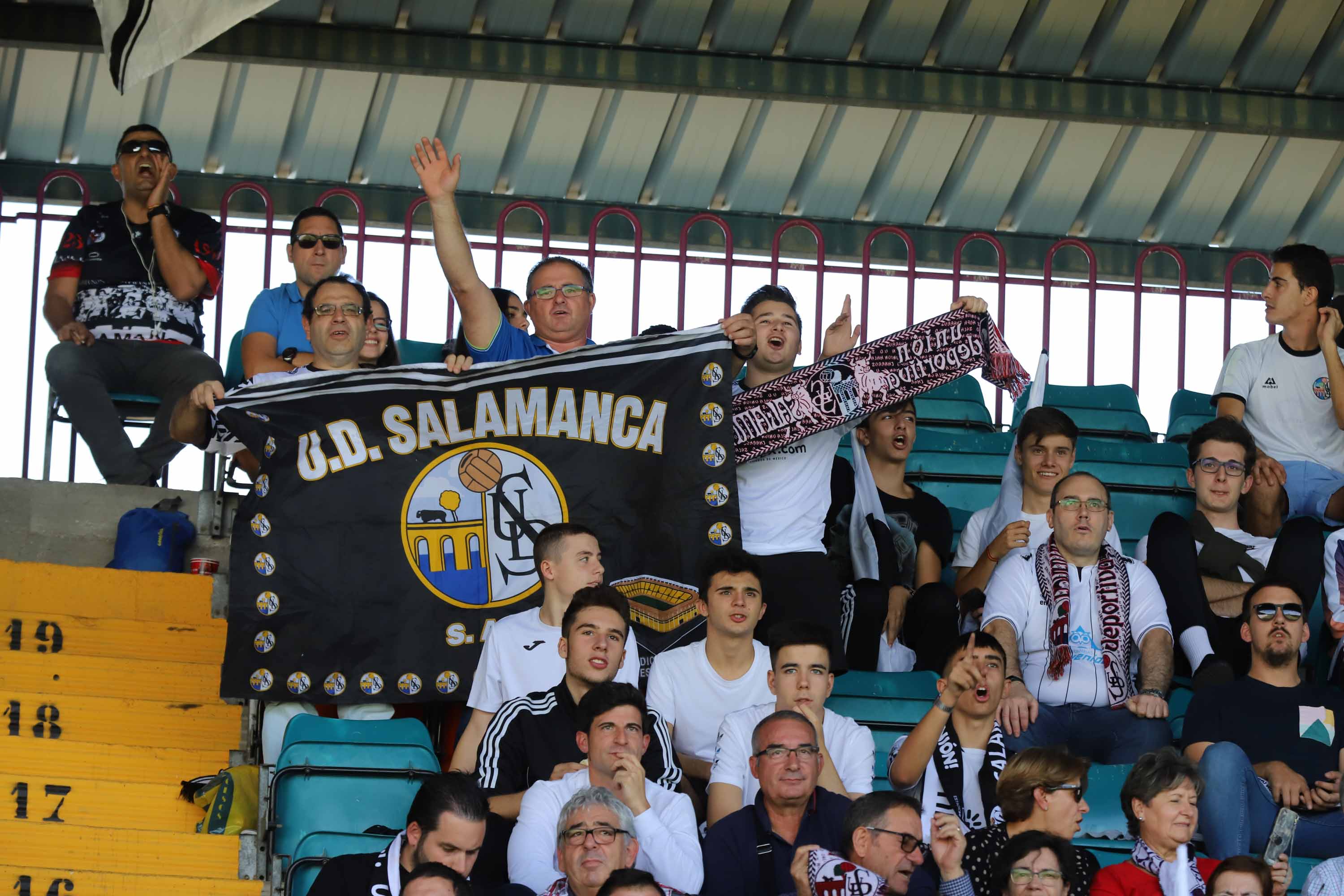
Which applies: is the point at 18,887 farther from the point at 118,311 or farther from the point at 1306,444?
the point at 1306,444

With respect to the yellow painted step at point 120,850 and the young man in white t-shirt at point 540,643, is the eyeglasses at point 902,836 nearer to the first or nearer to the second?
the young man in white t-shirt at point 540,643

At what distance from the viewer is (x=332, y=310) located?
7172mm

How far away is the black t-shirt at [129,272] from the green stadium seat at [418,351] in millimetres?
933

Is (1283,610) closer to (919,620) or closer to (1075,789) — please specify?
(919,620)

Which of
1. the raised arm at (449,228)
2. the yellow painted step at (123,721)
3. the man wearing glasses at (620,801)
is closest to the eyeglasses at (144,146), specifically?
the raised arm at (449,228)

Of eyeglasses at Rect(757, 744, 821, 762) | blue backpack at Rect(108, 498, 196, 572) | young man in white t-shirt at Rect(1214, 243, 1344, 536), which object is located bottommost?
eyeglasses at Rect(757, 744, 821, 762)

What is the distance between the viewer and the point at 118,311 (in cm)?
841

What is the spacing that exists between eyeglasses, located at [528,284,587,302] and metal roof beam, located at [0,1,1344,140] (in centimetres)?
463

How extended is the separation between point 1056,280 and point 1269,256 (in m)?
1.96

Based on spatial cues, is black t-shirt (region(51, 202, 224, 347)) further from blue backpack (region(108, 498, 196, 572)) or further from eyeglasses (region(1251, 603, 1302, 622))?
eyeglasses (region(1251, 603, 1302, 622))

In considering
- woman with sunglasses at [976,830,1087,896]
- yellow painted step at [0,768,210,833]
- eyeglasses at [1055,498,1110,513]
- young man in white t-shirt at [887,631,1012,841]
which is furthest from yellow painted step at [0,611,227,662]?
woman with sunglasses at [976,830,1087,896]

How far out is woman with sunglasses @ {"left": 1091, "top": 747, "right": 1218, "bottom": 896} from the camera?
218 inches

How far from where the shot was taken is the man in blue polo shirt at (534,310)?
702cm

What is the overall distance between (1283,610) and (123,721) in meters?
4.10
